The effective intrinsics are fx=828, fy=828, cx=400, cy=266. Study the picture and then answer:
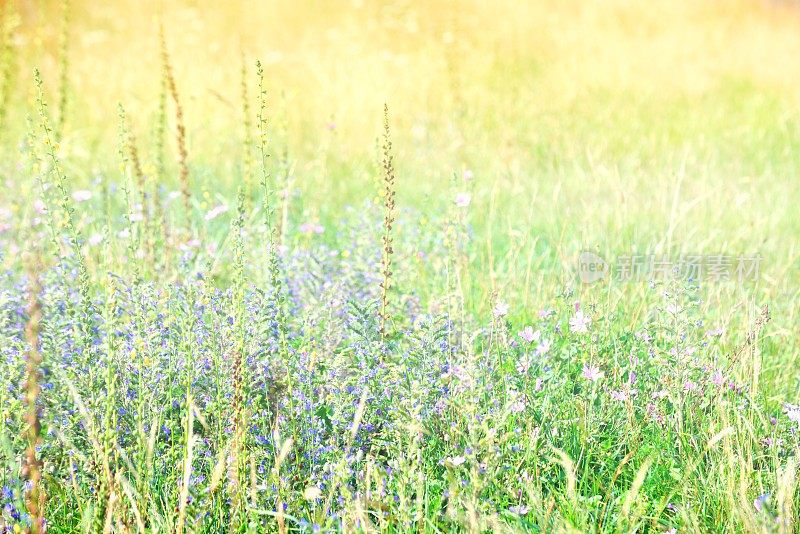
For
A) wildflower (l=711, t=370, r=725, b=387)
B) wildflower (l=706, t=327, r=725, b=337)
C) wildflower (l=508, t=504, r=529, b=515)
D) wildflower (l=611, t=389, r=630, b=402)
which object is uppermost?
wildflower (l=706, t=327, r=725, b=337)

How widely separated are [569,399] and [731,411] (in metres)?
0.46

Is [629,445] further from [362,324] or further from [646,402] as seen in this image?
[362,324]

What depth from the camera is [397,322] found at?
2.83 metres

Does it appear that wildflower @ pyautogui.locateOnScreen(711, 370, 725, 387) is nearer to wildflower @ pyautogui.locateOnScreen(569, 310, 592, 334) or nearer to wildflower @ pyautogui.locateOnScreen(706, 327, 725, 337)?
wildflower @ pyautogui.locateOnScreen(706, 327, 725, 337)

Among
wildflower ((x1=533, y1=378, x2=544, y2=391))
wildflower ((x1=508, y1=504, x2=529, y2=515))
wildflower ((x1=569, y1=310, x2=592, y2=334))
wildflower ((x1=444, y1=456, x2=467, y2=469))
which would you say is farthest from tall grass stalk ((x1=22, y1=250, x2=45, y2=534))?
wildflower ((x1=569, y1=310, x2=592, y2=334))

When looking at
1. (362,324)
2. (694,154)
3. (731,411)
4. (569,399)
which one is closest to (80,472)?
(362,324)

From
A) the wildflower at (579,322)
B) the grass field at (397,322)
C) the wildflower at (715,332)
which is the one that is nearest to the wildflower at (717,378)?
the grass field at (397,322)

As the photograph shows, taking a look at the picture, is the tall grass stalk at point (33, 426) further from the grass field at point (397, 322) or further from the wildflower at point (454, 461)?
the wildflower at point (454, 461)

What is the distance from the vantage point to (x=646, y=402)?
2.30 metres

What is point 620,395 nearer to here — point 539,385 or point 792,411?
point 539,385

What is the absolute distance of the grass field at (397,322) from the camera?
1920mm

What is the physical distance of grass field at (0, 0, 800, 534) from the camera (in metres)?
1.92

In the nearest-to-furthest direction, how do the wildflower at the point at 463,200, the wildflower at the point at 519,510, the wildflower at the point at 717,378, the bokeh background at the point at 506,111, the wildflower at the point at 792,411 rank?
1. the wildflower at the point at 519,510
2. the wildflower at the point at 792,411
3. the wildflower at the point at 717,378
4. the wildflower at the point at 463,200
5. the bokeh background at the point at 506,111

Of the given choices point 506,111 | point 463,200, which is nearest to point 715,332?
point 463,200
